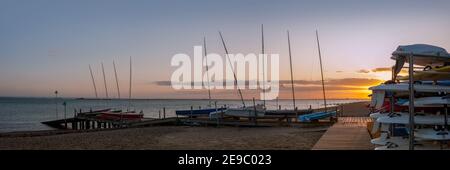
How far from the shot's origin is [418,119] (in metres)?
9.02

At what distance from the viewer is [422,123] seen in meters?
8.94

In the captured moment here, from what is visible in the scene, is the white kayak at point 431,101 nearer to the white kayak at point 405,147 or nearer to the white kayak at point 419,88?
the white kayak at point 419,88

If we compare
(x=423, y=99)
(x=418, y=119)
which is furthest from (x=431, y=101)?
(x=418, y=119)

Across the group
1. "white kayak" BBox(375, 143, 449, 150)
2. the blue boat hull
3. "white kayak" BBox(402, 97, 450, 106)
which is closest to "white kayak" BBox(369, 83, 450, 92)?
"white kayak" BBox(402, 97, 450, 106)

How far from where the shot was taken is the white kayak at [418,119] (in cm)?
884

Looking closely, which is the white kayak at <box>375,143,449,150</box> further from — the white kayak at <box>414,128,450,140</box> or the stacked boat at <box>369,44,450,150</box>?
the white kayak at <box>414,128,450,140</box>

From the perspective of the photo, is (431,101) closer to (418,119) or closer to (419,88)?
(419,88)

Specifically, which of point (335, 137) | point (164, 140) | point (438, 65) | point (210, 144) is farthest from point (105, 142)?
point (438, 65)

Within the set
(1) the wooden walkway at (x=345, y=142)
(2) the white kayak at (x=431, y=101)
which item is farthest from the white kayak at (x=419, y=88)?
(1) the wooden walkway at (x=345, y=142)

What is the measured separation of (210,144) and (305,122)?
10.3 metres

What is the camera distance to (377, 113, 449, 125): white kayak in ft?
29.0
